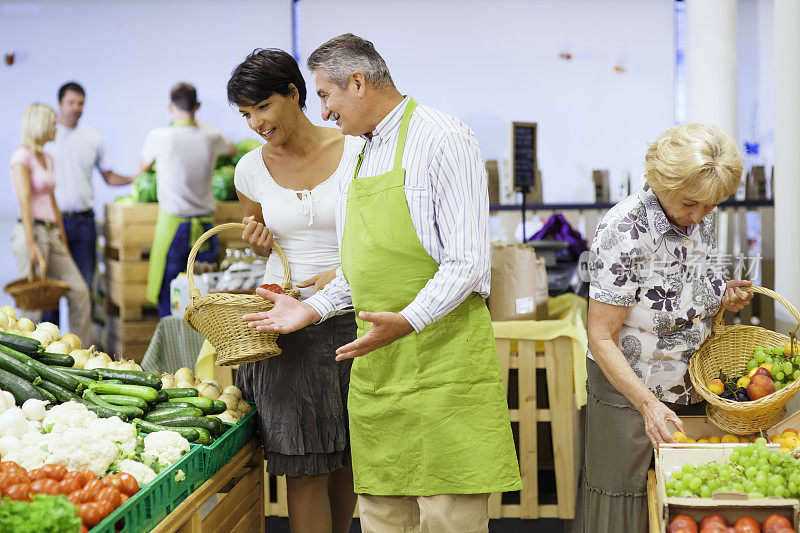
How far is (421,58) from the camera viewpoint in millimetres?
7637

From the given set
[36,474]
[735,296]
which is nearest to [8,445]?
[36,474]

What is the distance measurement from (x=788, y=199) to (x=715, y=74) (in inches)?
78.6

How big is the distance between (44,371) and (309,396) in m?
0.78

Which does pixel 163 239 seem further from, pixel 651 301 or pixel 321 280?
pixel 651 301

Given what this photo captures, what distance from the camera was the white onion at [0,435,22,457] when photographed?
1.97 meters

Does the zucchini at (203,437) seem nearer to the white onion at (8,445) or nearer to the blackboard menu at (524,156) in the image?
the white onion at (8,445)

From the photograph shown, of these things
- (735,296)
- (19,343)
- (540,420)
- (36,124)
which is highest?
(36,124)

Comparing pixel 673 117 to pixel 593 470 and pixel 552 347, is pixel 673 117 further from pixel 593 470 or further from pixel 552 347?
pixel 593 470

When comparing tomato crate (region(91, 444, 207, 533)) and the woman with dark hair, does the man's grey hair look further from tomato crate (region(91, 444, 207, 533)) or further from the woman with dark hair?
tomato crate (region(91, 444, 207, 533))

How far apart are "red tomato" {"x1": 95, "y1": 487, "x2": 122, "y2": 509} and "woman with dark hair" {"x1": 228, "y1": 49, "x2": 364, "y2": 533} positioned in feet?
2.81

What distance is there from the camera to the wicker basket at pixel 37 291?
5.65 m

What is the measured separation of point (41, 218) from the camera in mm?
6074

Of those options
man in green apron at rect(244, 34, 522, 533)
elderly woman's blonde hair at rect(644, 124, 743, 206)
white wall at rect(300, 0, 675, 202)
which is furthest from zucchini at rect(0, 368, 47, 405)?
white wall at rect(300, 0, 675, 202)

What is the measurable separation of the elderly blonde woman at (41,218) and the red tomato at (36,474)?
448 centimetres
